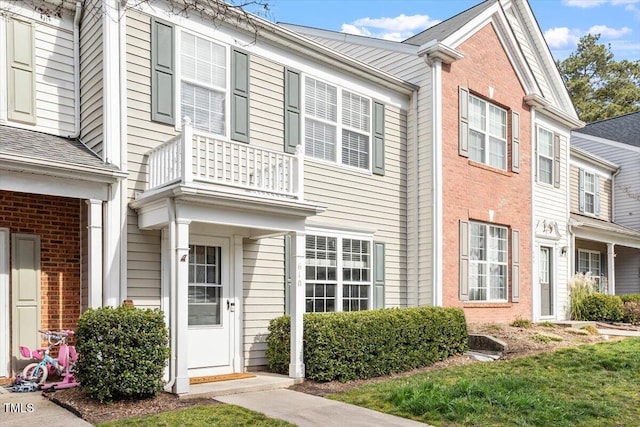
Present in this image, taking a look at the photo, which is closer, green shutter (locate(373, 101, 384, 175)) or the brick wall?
the brick wall

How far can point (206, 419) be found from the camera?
21.6 feet

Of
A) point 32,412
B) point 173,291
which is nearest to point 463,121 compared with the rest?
point 173,291

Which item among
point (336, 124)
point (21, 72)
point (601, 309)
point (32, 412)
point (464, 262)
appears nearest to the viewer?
point (32, 412)

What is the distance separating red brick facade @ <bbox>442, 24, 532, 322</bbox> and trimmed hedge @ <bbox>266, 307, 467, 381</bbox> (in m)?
2.16

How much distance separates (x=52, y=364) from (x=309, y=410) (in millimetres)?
3499

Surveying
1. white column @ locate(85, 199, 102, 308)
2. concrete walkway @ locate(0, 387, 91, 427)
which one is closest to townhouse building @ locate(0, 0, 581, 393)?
white column @ locate(85, 199, 102, 308)

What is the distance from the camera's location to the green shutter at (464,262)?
13.2 metres

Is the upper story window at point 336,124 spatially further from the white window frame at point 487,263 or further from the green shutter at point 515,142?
the green shutter at point 515,142

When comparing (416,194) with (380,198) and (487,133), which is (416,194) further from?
(487,133)

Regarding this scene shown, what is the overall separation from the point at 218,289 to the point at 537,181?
10.6m

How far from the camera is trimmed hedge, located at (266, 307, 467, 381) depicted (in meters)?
9.18

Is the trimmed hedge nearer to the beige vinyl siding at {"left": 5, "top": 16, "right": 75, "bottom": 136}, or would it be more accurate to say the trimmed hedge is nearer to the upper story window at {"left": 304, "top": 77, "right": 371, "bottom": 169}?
the upper story window at {"left": 304, "top": 77, "right": 371, "bottom": 169}

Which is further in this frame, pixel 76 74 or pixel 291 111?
pixel 291 111

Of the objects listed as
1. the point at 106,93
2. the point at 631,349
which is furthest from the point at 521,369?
the point at 106,93
